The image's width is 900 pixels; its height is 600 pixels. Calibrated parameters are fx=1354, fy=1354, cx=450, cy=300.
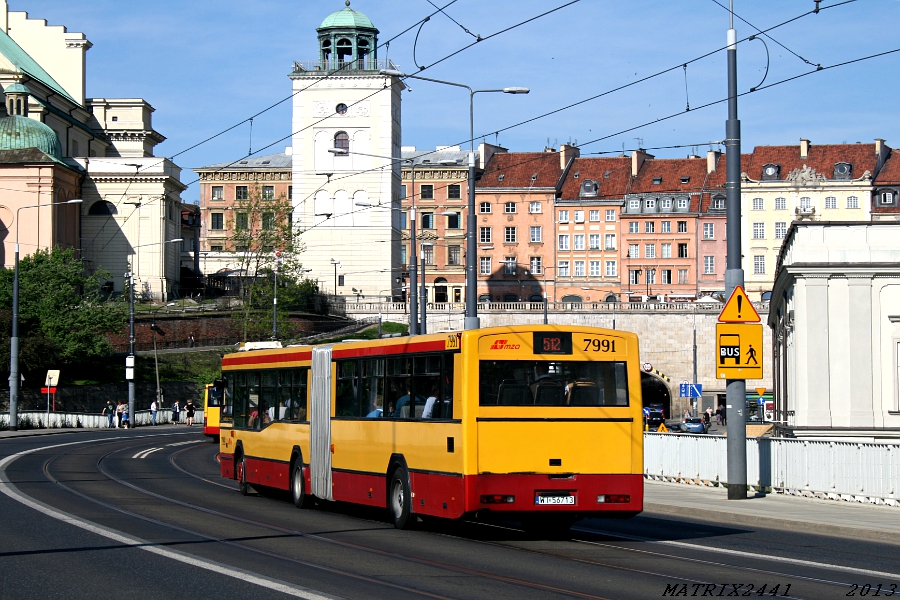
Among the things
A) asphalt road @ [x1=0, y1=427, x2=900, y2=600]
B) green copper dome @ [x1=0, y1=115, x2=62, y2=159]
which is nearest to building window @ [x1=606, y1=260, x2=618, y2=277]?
green copper dome @ [x1=0, y1=115, x2=62, y2=159]

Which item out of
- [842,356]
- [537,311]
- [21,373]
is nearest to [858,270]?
[842,356]

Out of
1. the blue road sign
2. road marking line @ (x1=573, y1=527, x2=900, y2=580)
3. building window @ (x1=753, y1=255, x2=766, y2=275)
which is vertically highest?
building window @ (x1=753, y1=255, x2=766, y2=275)

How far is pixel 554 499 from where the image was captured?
17.1 meters

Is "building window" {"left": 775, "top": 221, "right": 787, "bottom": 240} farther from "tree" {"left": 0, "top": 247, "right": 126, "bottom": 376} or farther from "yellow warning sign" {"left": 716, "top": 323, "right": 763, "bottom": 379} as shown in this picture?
"yellow warning sign" {"left": 716, "top": 323, "right": 763, "bottom": 379}

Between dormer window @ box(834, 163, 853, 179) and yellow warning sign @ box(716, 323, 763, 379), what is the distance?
92581 mm

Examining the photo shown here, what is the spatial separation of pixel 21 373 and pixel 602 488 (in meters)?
58.7

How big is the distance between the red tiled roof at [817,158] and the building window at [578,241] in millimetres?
15271

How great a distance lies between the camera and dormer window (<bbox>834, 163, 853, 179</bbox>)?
11100cm

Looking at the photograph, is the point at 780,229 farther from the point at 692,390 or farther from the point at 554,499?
the point at 554,499

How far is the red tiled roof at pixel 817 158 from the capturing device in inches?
4392

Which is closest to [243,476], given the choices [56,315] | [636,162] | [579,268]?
[56,315]

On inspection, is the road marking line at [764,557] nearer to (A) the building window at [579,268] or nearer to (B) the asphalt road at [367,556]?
(B) the asphalt road at [367,556]

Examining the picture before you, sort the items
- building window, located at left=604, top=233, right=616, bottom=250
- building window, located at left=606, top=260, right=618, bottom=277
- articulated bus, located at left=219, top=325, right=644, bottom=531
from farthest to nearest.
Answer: building window, located at left=604, top=233, right=616, bottom=250 < building window, located at left=606, top=260, right=618, bottom=277 < articulated bus, located at left=219, top=325, right=644, bottom=531

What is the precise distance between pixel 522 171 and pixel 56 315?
56216 mm
